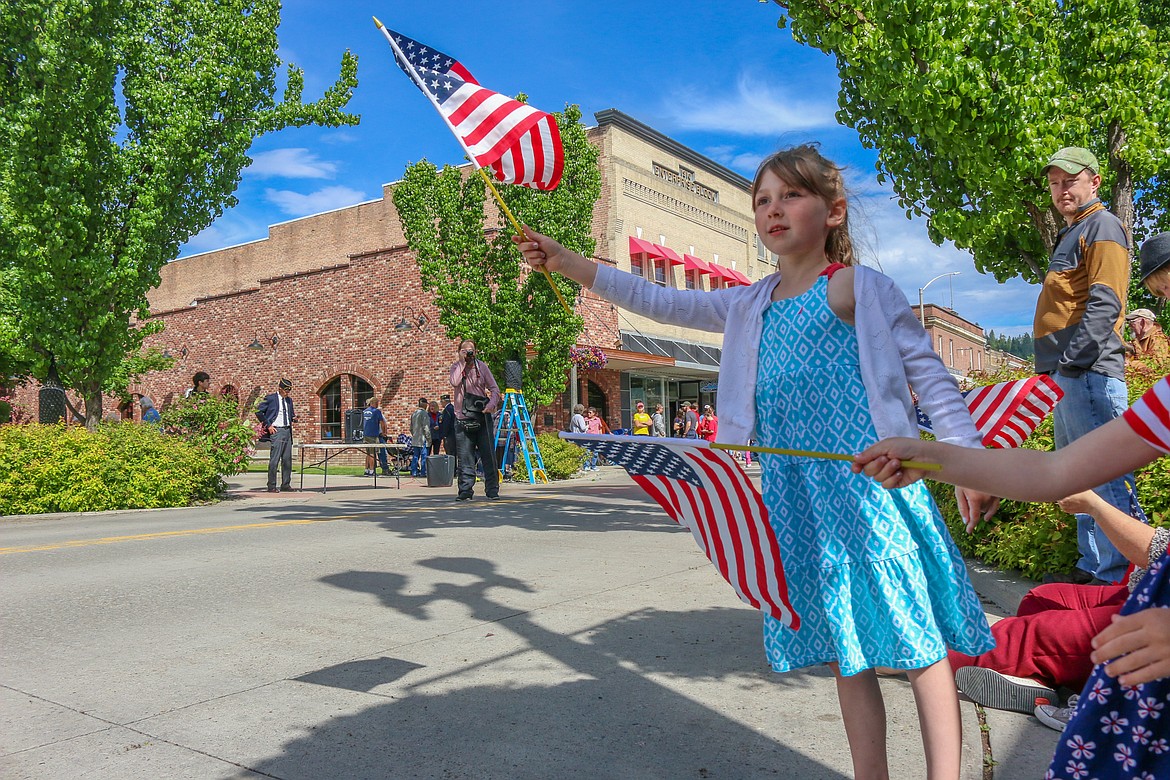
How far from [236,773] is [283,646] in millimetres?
1553

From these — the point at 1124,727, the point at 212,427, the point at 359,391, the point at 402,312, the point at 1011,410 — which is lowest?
the point at 1124,727

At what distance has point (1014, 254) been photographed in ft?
35.1

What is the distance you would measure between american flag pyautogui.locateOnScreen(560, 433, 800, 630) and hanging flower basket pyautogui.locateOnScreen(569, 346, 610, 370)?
65.8ft

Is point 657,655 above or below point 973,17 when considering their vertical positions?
below

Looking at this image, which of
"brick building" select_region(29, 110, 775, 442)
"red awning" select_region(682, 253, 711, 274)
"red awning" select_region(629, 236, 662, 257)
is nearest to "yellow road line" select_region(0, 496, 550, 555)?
"brick building" select_region(29, 110, 775, 442)

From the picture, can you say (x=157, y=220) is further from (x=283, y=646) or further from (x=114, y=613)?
(x=283, y=646)

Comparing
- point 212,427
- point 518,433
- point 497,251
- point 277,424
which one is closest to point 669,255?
point 497,251

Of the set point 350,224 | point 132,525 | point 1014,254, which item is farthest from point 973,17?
point 350,224

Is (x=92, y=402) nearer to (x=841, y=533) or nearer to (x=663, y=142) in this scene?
(x=841, y=533)

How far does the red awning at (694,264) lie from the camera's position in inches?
1282

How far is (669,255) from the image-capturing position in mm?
31359

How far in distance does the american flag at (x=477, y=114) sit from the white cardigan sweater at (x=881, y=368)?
2.18 m

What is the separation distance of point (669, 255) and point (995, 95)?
2401 cm

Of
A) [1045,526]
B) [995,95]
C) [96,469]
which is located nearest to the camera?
[1045,526]
